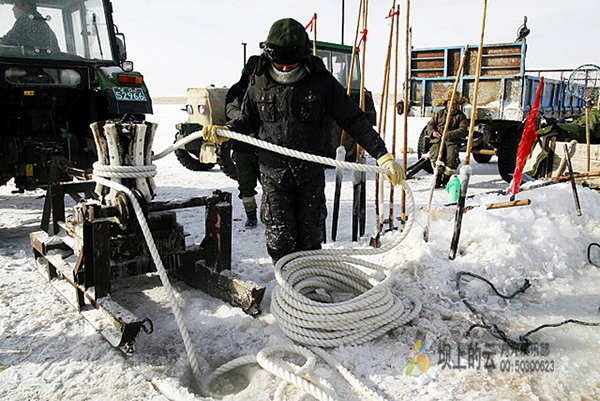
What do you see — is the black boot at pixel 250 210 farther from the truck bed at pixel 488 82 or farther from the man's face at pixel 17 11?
the truck bed at pixel 488 82

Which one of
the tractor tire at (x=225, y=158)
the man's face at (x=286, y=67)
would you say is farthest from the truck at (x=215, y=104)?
the man's face at (x=286, y=67)

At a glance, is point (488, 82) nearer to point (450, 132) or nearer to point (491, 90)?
point (491, 90)

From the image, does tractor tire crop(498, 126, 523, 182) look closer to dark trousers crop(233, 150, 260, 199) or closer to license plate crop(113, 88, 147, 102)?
dark trousers crop(233, 150, 260, 199)

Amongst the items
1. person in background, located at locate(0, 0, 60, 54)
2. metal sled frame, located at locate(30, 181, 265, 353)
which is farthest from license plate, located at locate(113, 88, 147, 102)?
metal sled frame, located at locate(30, 181, 265, 353)

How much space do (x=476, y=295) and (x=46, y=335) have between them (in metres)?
2.59

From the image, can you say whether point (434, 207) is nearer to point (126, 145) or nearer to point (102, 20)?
point (126, 145)

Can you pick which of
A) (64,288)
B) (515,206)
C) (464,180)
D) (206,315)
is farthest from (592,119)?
(64,288)

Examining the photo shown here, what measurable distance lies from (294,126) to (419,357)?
1494mm

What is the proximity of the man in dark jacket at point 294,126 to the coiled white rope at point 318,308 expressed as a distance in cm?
19

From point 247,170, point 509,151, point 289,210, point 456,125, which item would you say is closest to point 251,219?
point 247,170

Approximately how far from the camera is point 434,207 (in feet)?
12.8

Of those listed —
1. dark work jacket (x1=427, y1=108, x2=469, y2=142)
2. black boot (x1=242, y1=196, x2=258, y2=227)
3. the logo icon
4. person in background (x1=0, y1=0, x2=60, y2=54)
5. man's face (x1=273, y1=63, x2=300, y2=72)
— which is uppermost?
person in background (x1=0, y1=0, x2=60, y2=54)

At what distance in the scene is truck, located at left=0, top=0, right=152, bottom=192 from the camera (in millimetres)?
4441

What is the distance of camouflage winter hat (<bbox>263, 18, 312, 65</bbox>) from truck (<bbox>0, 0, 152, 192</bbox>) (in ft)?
8.74
